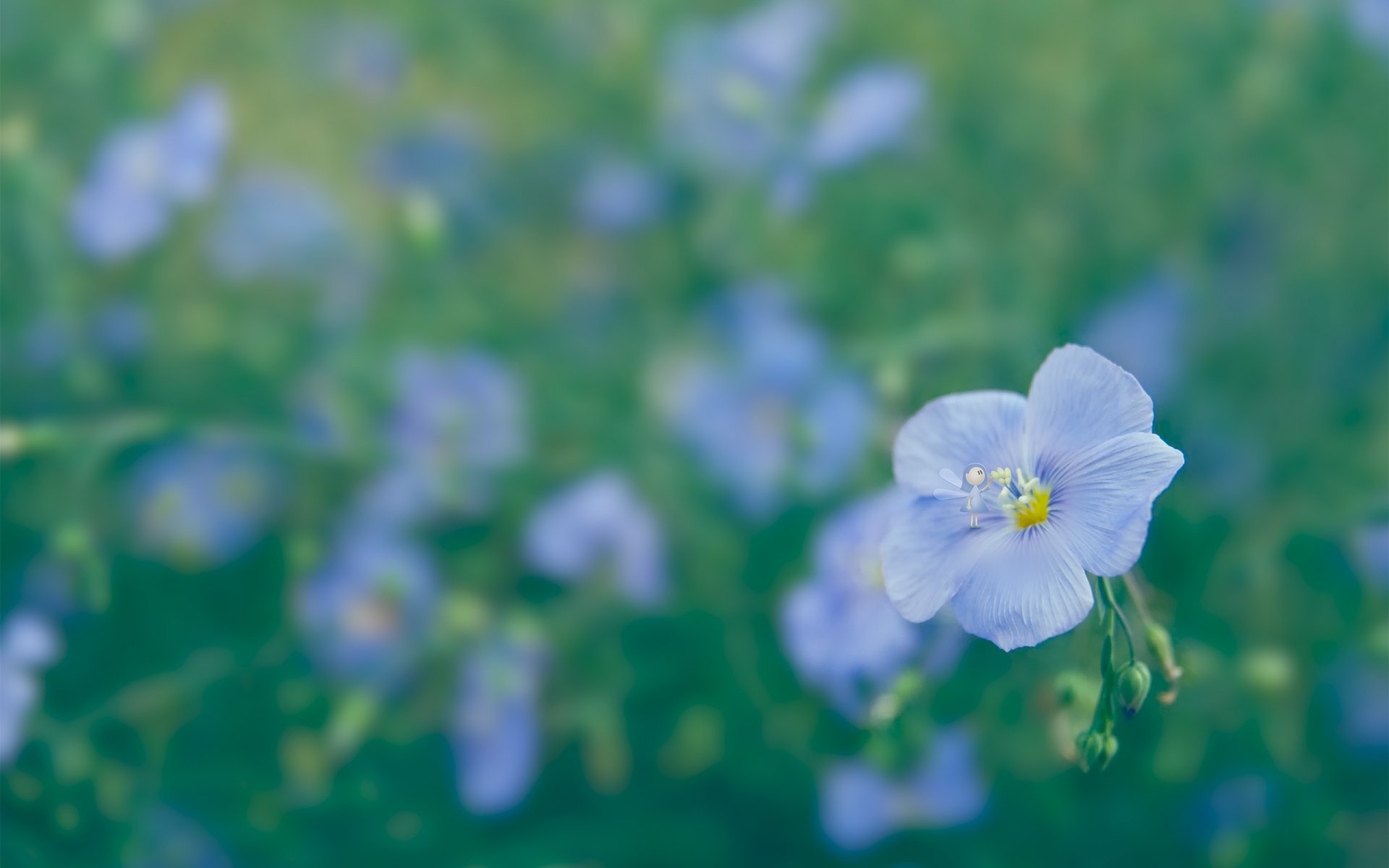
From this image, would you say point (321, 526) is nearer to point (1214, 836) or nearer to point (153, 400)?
point (153, 400)

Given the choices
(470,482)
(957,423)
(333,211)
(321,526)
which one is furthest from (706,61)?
(957,423)

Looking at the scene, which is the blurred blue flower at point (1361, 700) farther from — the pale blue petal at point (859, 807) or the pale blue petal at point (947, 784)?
the pale blue petal at point (859, 807)

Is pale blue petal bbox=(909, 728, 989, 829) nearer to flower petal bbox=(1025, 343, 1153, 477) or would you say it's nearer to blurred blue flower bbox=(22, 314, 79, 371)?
flower petal bbox=(1025, 343, 1153, 477)

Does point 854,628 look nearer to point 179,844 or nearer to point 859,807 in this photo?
point 859,807

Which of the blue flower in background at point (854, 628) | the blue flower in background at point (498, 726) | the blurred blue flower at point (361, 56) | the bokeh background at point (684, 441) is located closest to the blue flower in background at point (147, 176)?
the bokeh background at point (684, 441)

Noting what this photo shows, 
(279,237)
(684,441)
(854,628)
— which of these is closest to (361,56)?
(279,237)

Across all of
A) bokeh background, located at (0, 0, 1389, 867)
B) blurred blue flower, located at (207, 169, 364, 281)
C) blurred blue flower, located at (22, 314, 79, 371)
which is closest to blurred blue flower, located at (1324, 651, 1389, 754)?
bokeh background, located at (0, 0, 1389, 867)

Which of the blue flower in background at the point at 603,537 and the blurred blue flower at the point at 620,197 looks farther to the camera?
the blurred blue flower at the point at 620,197
